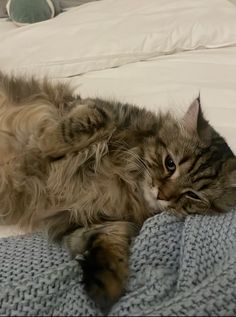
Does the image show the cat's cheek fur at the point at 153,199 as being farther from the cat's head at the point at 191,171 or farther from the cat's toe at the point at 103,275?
the cat's toe at the point at 103,275

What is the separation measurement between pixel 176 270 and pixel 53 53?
120cm

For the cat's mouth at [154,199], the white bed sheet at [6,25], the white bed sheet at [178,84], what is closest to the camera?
the cat's mouth at [154,199]

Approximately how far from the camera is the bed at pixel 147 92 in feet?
3.27

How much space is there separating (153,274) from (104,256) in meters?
0.16

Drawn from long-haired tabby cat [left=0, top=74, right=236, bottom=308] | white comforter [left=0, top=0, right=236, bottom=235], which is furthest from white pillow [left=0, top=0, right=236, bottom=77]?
long-haired tabby cat [left=0, top=74, right=236, bottom=308]

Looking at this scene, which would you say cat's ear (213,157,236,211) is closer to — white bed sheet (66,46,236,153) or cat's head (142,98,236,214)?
cat's head (142,98,236,214)

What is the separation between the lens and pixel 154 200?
1.35 metres

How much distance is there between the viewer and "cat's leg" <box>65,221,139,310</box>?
3.40ft

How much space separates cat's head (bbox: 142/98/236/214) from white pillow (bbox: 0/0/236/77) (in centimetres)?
70

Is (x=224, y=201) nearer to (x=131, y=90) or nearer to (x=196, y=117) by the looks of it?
(x=196, y=117)

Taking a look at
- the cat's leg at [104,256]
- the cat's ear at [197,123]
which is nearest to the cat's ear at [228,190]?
the cat's ear at [197,123]

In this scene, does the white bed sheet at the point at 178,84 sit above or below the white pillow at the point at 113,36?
below

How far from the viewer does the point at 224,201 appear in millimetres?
1354

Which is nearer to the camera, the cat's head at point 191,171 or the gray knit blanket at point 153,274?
the gray knit blanket at point 153,274
